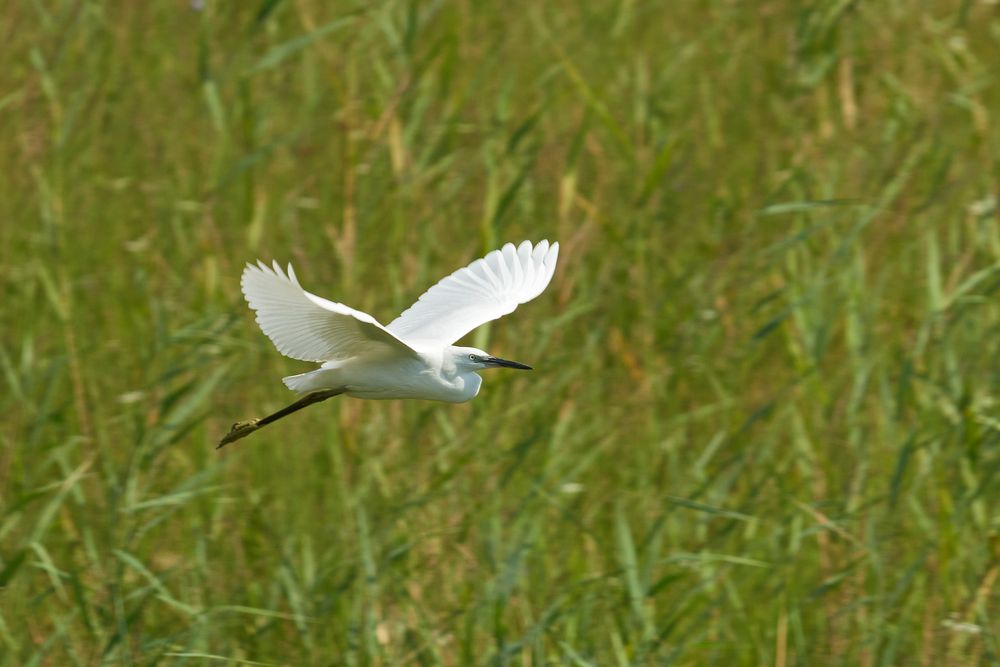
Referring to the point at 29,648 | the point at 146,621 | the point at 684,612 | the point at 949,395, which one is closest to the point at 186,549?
the point at 146,621

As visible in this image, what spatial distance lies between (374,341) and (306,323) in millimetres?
157

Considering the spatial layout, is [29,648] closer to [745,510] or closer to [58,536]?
[58,536]

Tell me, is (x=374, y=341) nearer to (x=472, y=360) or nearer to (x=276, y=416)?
(x=472, y=360)

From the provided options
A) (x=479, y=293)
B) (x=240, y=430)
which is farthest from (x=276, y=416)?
(x=479, y=293)

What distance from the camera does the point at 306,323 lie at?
3.28m

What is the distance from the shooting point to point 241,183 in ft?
17.4

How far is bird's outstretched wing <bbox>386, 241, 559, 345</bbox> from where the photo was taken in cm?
389

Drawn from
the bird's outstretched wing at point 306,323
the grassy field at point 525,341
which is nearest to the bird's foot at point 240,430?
the grassy field at point 525,341

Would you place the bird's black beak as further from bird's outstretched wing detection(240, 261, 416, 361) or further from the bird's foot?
the bird's foot

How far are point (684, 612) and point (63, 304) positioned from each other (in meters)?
2.23

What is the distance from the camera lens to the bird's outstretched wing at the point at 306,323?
2943 mm

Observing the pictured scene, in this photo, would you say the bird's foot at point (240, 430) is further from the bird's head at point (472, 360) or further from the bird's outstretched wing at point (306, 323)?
the bird's head at point (472, 360)

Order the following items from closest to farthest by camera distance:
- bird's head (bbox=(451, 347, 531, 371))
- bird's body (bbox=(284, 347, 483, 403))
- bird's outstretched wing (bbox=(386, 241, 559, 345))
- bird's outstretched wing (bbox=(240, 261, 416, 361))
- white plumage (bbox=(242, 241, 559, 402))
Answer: bird's outstretched wing (bbox=(240, 261, 416, 361)), white plumage (bbox=(242, 241, 559, 402)), bird's body (bbox=(284, 347, 483, 403)), bird's head (bbox=(451, 347, 531, 371)), bird's outstretched wing (bbox=(386, 241, 559, 345))

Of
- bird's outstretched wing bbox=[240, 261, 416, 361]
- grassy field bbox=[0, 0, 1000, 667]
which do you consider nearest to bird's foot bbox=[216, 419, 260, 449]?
grassy field bbox=[0, 0, 1000, 667]
